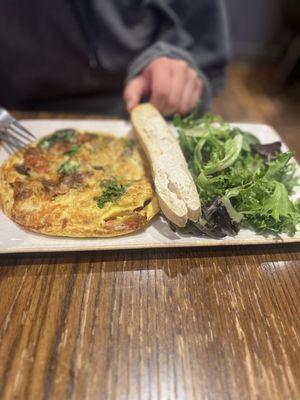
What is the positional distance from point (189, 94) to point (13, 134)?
0.93 meters

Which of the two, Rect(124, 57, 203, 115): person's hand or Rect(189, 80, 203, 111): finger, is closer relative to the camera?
Rect(124, 57, 203, 115): person's hand

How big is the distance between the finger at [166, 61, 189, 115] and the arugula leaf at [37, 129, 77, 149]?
531 mm

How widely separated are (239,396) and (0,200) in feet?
3.35

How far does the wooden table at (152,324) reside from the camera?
0.89 metres

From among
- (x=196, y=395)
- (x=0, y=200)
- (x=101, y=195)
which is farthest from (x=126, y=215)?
(x=196, y=395)

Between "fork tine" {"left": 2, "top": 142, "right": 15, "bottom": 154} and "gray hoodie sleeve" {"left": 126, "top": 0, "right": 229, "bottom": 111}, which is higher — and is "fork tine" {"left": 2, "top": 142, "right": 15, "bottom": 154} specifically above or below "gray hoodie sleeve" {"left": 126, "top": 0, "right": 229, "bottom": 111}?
below

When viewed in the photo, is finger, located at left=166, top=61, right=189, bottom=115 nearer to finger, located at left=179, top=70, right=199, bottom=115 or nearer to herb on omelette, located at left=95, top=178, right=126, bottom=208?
finger, located at left=179, top=70, right=199, bottom=115

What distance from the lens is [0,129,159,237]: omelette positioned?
1.20m

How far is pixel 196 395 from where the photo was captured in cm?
88

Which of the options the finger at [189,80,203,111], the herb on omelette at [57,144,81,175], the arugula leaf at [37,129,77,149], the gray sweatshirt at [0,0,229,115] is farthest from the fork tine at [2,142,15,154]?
the finger at [189,80,203,111]

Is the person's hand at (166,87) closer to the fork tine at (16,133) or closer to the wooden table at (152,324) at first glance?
the fork tine at (16,133)

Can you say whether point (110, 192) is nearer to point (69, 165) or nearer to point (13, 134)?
point (69, 165)

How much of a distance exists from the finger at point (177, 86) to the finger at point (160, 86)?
25 mm

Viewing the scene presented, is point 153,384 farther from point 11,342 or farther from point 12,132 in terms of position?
point 12,132
